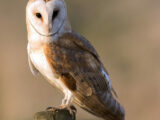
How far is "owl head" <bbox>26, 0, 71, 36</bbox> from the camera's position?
3893 millimetres

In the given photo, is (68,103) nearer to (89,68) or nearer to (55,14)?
(89,68)

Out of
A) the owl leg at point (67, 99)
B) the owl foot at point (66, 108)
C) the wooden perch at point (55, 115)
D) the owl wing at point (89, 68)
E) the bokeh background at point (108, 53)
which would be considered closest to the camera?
the wooden perch at point (55, 115)

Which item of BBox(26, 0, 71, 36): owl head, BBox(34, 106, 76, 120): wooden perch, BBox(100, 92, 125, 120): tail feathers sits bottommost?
BBox(100, 92, 125, 120): tail feathers

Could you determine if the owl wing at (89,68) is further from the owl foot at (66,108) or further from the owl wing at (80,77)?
the owl foot at (66,108)

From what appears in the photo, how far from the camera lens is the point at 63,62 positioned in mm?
3961

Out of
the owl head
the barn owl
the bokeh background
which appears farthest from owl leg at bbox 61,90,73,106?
the bokeh background

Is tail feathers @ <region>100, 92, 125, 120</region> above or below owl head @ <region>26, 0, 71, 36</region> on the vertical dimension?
below

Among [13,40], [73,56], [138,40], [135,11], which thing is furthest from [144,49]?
[73,56]

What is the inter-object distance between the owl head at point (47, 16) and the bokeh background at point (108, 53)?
2531mm

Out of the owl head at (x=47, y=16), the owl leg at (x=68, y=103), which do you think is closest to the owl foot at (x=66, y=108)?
the owl leg at (x=68, y=103)

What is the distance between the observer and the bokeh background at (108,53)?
24.1 ft

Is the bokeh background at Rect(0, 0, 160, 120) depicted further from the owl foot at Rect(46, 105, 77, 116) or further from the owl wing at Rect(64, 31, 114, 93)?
the owl foot at Rect(46, 105, 77, 116)

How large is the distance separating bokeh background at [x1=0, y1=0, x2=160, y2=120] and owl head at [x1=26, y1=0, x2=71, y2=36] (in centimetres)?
253

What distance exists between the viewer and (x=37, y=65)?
13.2 ft
